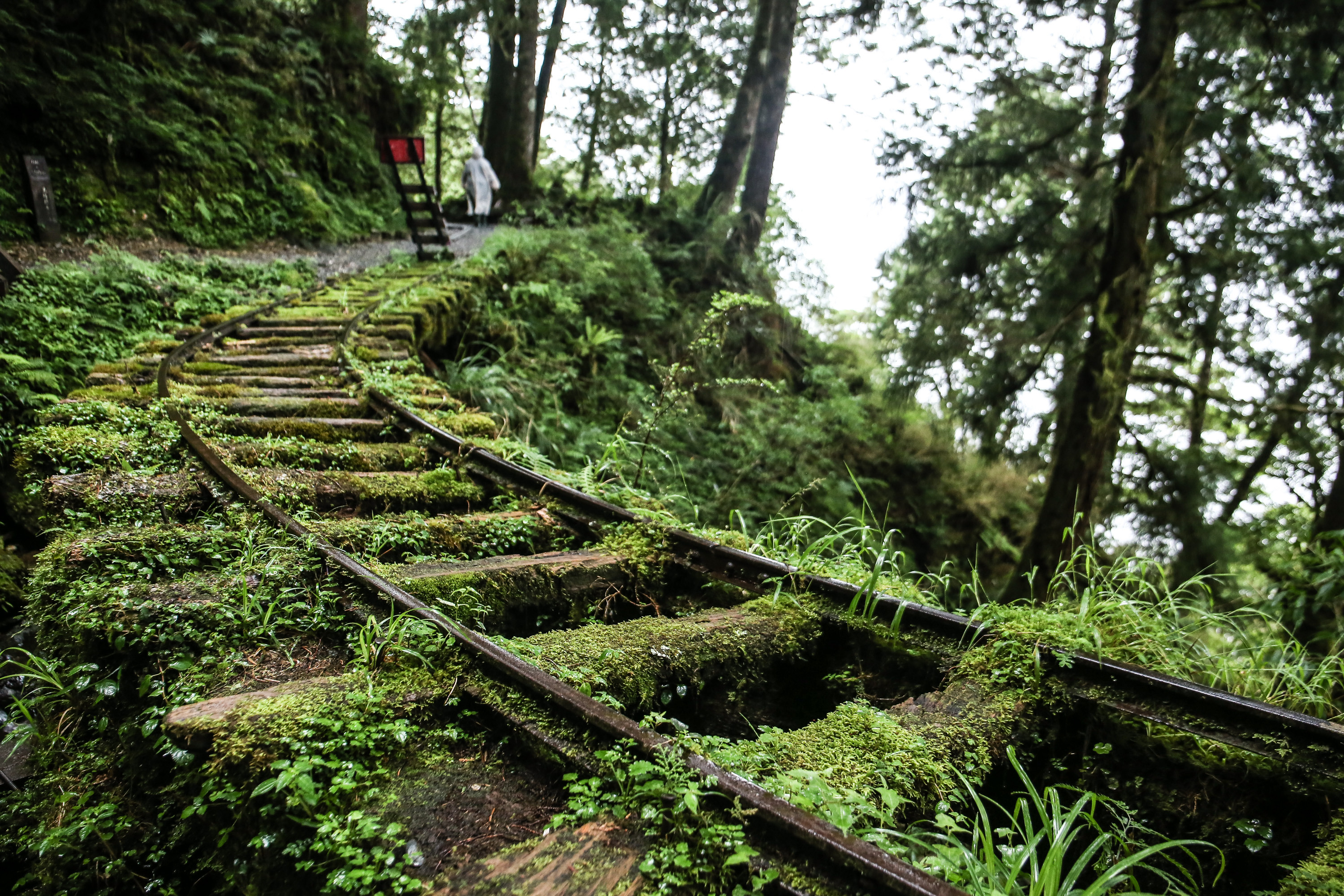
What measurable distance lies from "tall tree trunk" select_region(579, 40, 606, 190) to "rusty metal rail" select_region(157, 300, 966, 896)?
705 inches

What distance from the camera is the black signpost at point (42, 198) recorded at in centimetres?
750

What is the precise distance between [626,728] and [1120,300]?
6997 millimetres

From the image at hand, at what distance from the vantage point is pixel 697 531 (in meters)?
3.28

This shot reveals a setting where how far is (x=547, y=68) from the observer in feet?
61.0

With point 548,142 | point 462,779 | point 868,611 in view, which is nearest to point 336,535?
point 462,779

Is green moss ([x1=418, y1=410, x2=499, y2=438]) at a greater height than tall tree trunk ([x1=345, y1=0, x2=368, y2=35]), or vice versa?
tall tree trunk ([x1=345, y1=0, x2=368, y2=35])

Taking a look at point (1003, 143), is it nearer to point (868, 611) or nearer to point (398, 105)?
point (868, 611)

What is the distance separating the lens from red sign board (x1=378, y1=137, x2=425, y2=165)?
32.1 feet

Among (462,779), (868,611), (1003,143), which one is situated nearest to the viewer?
(462,779)

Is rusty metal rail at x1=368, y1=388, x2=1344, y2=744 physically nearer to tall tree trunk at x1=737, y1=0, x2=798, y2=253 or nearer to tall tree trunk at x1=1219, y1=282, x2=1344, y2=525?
tall tree trunk at x1=1219, y1=282, x2=1344, y2=525

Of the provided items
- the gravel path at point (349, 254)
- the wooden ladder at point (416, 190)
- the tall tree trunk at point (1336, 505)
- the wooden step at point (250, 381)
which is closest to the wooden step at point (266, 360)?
the wooden step at point (250, 381)

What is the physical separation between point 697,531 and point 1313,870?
7.37 feet

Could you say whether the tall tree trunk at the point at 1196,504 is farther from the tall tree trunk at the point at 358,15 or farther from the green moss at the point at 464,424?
the tall tree trunk at the point at 358,15

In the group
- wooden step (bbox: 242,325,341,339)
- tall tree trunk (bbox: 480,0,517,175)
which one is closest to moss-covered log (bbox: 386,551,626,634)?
wooden step (bbox: 242,325,341,339)
